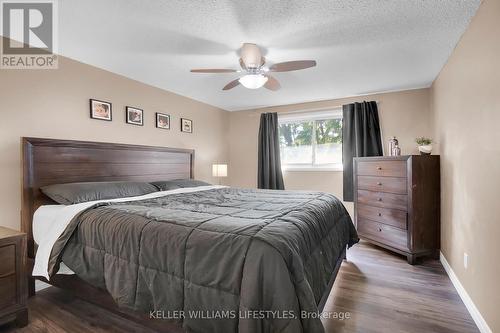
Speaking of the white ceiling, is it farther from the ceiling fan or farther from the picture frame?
the picture frame

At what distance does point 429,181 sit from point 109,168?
12.9 ft

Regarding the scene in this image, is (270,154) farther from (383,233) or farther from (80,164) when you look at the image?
(80,164)

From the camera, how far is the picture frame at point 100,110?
9.83 ft

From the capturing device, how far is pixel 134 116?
3492 mm

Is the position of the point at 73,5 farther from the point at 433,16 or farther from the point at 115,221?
the point at 433,16

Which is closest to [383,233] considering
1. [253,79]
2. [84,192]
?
[253,79]

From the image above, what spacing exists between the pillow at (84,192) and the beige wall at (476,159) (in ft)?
10.3

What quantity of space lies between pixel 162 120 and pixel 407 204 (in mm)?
3578

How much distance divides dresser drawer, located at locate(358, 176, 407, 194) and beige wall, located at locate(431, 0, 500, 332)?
0.46 m

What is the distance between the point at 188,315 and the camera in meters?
1.39

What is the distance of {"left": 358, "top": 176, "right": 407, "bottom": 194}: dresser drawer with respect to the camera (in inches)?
125

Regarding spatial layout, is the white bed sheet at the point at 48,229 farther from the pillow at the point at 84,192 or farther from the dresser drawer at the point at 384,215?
the dresser drawer at the point at 384,215

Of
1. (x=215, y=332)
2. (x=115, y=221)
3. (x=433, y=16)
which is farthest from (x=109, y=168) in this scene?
(x=433, y=16)

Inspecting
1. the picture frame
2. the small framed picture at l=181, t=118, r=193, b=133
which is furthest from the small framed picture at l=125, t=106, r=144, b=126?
the small framed picture at l=181, t=118, r=193, b=133
